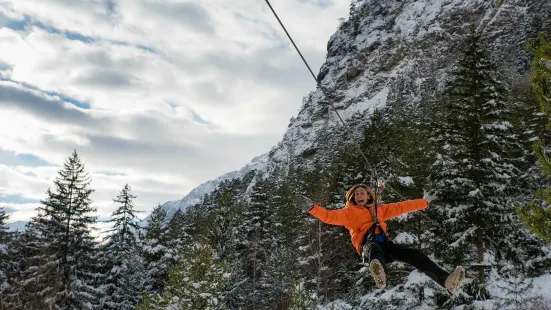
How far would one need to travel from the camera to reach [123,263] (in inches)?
1244

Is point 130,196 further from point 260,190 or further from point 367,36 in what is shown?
point 367,36

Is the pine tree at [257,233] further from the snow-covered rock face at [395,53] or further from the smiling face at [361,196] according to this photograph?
the smiling face at [361,196]

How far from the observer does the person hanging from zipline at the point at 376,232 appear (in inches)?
258

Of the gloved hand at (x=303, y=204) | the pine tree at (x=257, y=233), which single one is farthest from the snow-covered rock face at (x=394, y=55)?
the gloved hand at (x=303, y=204)

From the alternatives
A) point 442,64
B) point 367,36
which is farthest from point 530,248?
point 367,36

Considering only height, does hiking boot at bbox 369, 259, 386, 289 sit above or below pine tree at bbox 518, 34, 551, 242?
below

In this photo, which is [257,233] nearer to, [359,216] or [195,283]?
[195,283]

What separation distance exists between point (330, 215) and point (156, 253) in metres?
30.6

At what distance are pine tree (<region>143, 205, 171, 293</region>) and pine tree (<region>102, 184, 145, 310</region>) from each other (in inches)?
37.1

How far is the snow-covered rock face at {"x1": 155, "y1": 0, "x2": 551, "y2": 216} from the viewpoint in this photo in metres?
81.7

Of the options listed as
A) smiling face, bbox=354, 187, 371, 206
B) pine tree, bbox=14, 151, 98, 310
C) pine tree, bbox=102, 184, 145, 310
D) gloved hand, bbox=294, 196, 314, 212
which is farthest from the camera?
pine tree, bbox=102, 184, 145, 310

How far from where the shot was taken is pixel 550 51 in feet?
33.8

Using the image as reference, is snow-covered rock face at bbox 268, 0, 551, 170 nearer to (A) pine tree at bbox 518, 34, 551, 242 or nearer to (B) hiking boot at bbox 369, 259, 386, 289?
(A) pine tree at bbox 518, 34, 551, 242

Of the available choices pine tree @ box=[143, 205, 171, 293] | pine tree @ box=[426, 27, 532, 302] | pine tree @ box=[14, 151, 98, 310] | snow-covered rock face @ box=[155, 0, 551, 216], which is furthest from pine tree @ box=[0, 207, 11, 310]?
snow-covered rock face @ box=[155, 0, 551, 216]
